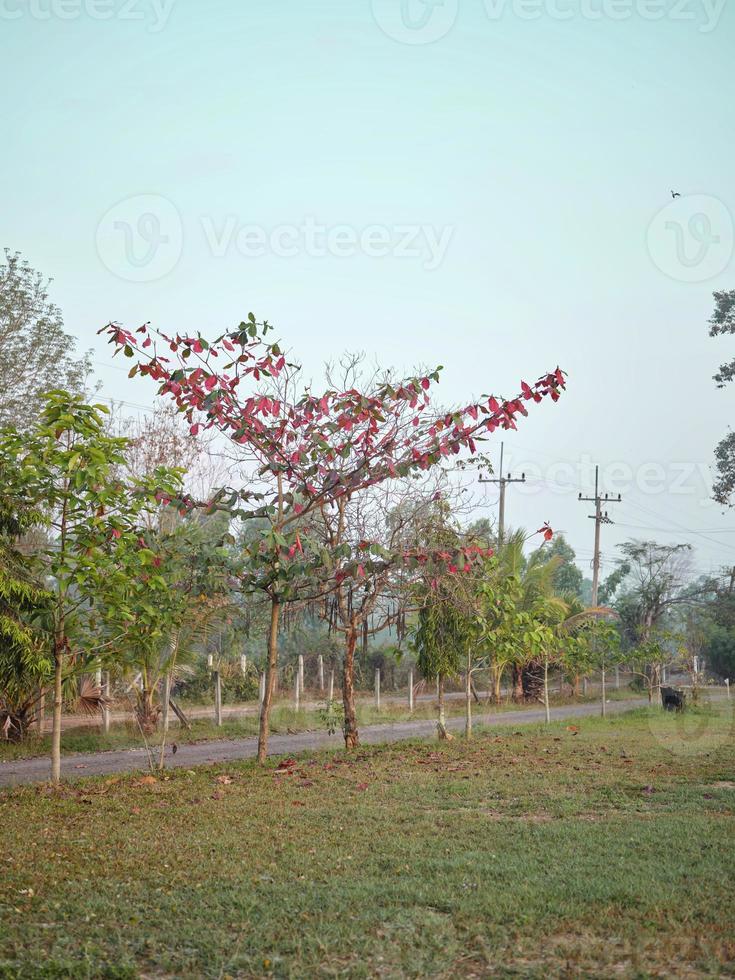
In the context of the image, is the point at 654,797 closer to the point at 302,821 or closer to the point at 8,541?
the point at 302,821

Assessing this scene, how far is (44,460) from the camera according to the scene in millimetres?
9578

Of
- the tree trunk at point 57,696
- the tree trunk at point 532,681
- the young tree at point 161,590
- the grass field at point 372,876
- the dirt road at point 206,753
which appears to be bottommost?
the tree trunk at point 532,681

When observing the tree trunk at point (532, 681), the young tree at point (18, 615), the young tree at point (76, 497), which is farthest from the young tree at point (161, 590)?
the tree trunk at point (532, 681)

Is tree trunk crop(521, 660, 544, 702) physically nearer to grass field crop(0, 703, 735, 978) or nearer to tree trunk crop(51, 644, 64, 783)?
grass field crop(0, 703, 735, 978)

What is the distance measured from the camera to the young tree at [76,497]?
938 centimetres

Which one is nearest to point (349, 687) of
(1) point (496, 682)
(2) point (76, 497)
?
(2) point (76, 497)

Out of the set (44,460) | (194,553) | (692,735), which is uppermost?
(44,460)

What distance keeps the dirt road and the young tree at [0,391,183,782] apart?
2888mm

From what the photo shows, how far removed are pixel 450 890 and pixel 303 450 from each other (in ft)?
19.7

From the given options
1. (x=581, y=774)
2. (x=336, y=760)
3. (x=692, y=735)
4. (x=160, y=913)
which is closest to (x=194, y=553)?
(x=336, y=760)

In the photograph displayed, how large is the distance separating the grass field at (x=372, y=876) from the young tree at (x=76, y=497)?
200 cm

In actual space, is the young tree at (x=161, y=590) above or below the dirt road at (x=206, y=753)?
above

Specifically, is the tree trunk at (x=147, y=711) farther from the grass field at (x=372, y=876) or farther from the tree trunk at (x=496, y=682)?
the tree trunk at (x=496, y=682)

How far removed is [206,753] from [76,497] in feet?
23.2
